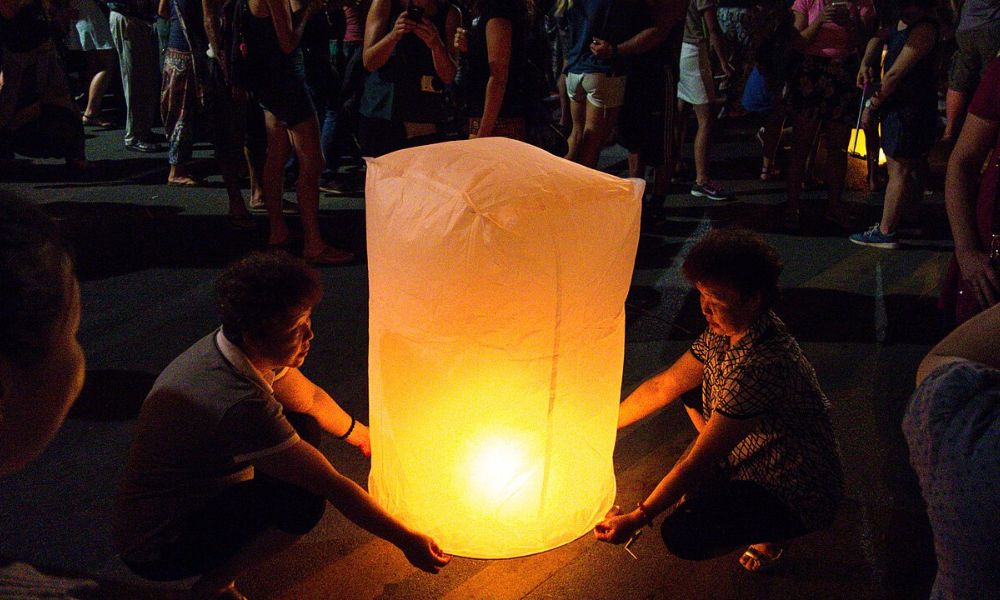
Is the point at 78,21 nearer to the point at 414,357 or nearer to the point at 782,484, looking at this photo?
the point at 414,357

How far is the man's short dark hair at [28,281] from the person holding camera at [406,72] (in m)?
3.24

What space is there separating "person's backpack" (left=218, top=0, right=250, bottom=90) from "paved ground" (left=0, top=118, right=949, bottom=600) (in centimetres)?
101

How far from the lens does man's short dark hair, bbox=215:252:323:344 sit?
1.86m

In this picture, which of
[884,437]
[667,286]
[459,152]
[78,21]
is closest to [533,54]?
[667,286]

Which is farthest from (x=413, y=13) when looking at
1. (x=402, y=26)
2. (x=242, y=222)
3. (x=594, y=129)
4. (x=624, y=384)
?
(x=624, y=384)

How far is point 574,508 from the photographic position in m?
2.16

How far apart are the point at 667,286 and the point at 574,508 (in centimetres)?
246

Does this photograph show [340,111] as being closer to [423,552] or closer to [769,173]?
[769,173]

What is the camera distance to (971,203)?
2.41m

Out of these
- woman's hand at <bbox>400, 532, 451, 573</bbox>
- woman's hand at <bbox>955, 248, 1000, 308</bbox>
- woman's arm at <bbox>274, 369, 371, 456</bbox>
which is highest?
woman's hand at <bbox>955, 248, 1000, 308</bbox>

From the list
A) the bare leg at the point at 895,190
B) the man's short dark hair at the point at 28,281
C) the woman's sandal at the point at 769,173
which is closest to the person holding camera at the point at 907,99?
the bare leg at the point at 895,190

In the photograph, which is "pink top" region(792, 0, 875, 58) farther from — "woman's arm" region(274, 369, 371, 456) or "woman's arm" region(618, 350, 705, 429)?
"woman's arm" region(274, 369, 371, 456)

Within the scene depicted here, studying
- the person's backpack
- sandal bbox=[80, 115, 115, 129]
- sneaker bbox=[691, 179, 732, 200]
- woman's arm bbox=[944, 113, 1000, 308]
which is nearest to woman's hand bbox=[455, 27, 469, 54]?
the person's backpack

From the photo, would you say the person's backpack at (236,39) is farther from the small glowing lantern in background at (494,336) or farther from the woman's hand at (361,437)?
the small glowing lantern in background at (494,336)
